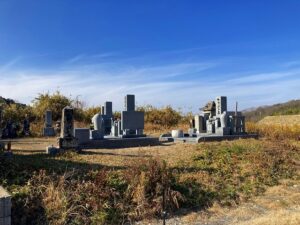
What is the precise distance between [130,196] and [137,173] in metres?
0.81

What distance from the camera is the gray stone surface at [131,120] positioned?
17.0 meters

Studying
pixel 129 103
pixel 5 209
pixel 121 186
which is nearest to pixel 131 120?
pixel 129 103

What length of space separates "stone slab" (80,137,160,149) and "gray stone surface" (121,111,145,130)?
147 cm

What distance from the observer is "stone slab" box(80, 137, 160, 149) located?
14.3 metres

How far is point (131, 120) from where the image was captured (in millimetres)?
17172

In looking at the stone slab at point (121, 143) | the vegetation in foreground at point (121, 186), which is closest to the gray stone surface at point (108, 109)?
the stone slab at point (121, 143)

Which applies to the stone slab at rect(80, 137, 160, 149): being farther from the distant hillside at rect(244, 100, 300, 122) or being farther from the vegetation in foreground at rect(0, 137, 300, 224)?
the distant hillside at rect(244, 100, 300, 122)

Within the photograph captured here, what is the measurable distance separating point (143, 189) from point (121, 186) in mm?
545

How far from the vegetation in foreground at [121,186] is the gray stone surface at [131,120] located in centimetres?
596

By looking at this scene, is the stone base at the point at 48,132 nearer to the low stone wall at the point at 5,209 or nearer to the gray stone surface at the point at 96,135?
the gray stone surface at the point at 96,135

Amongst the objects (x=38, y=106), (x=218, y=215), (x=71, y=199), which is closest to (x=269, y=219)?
(x=218, y=215)

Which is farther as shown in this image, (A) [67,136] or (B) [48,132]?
(B) [48,132]

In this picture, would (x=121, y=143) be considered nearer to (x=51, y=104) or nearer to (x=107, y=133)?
(x=107, y=133)

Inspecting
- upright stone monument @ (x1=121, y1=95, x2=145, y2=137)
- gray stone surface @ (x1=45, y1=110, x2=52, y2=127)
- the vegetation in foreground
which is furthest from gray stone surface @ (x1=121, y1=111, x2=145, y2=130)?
gray stone surface @ (x1=45, y1=110, x2=52, y2=127)
